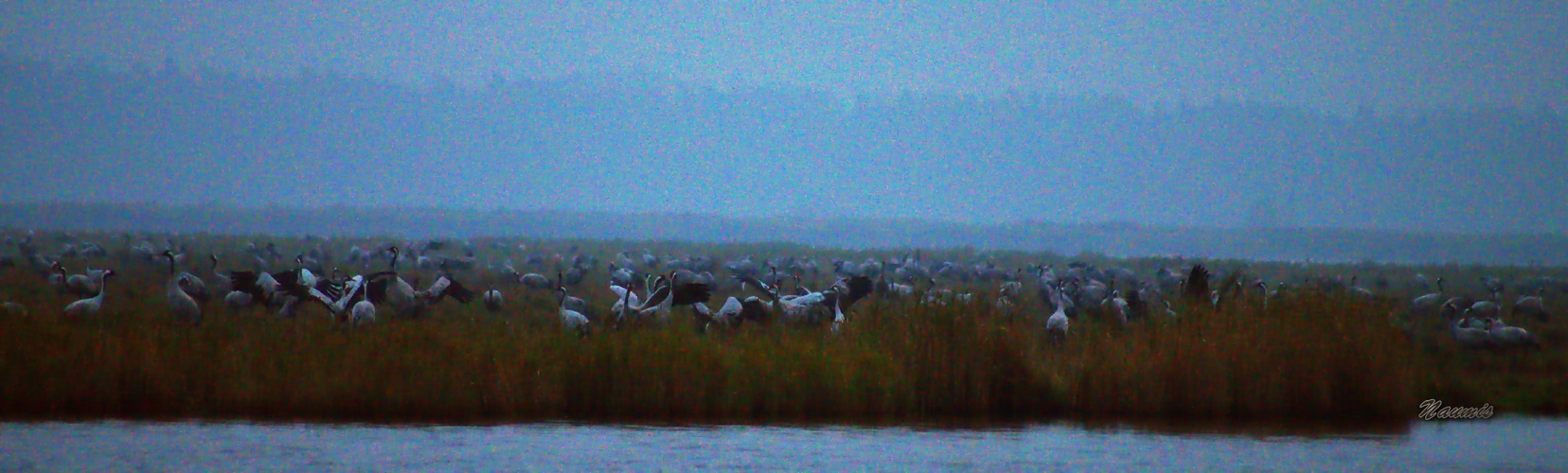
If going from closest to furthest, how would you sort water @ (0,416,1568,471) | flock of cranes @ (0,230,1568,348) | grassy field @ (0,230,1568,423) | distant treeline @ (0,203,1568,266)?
water @ (0,416,1568,471) < grassy field @ (0,230,1568,423) < flock of cranes @ (0,230,1568,348) < distant treeline @ (0,203,1568,266)

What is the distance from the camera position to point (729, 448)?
638 inches

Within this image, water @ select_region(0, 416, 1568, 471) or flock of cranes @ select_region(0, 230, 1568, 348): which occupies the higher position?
flock of cranes @ select_region(0, 230, 1568, 348)

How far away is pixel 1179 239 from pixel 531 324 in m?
102

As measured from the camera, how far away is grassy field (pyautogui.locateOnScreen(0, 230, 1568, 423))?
17578 mm

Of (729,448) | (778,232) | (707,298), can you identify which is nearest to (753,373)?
(729,448)

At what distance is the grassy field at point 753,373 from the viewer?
1758cm

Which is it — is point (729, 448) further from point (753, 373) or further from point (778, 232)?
point (778, 232)

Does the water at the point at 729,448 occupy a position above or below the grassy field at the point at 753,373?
below

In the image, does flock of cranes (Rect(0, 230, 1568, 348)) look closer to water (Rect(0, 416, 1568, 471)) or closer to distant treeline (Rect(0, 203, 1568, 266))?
water (Rect(0, 416, 1568, 471))

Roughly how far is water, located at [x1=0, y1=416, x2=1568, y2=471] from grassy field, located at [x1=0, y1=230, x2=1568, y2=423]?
24.2 inches

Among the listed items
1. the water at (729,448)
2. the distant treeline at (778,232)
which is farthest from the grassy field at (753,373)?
the distant treeline at (778,232)

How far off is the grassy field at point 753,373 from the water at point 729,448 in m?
0.62

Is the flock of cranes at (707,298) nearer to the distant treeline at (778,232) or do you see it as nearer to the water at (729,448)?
the water at (729,448)

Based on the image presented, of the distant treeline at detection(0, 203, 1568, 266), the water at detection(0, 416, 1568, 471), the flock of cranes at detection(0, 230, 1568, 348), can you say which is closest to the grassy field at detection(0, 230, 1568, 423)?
the water at detection(0, 416, 1568, 471)
